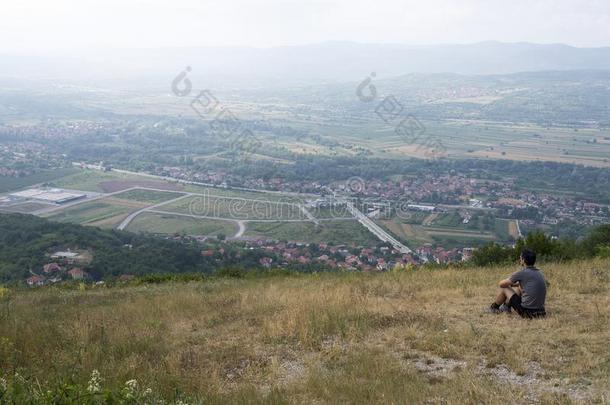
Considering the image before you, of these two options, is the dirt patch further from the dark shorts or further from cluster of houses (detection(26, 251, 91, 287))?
the dark shorts

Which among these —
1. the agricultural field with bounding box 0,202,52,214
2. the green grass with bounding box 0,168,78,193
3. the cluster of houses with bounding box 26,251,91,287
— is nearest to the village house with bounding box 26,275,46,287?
the cluster of houses with bounding box 26,251,91,287

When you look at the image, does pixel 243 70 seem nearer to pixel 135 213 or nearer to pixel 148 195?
pixel 148 195

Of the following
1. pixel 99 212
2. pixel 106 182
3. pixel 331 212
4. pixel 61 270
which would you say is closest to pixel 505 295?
pixel 61 270

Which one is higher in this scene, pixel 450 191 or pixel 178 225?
pixel 450 191

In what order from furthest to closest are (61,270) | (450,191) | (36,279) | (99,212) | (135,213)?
(450,191) → (135,213) → (99,212) → (61,270) → (36,279)

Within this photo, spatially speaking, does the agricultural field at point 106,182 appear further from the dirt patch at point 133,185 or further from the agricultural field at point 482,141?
the agricultural field at point 482,141
